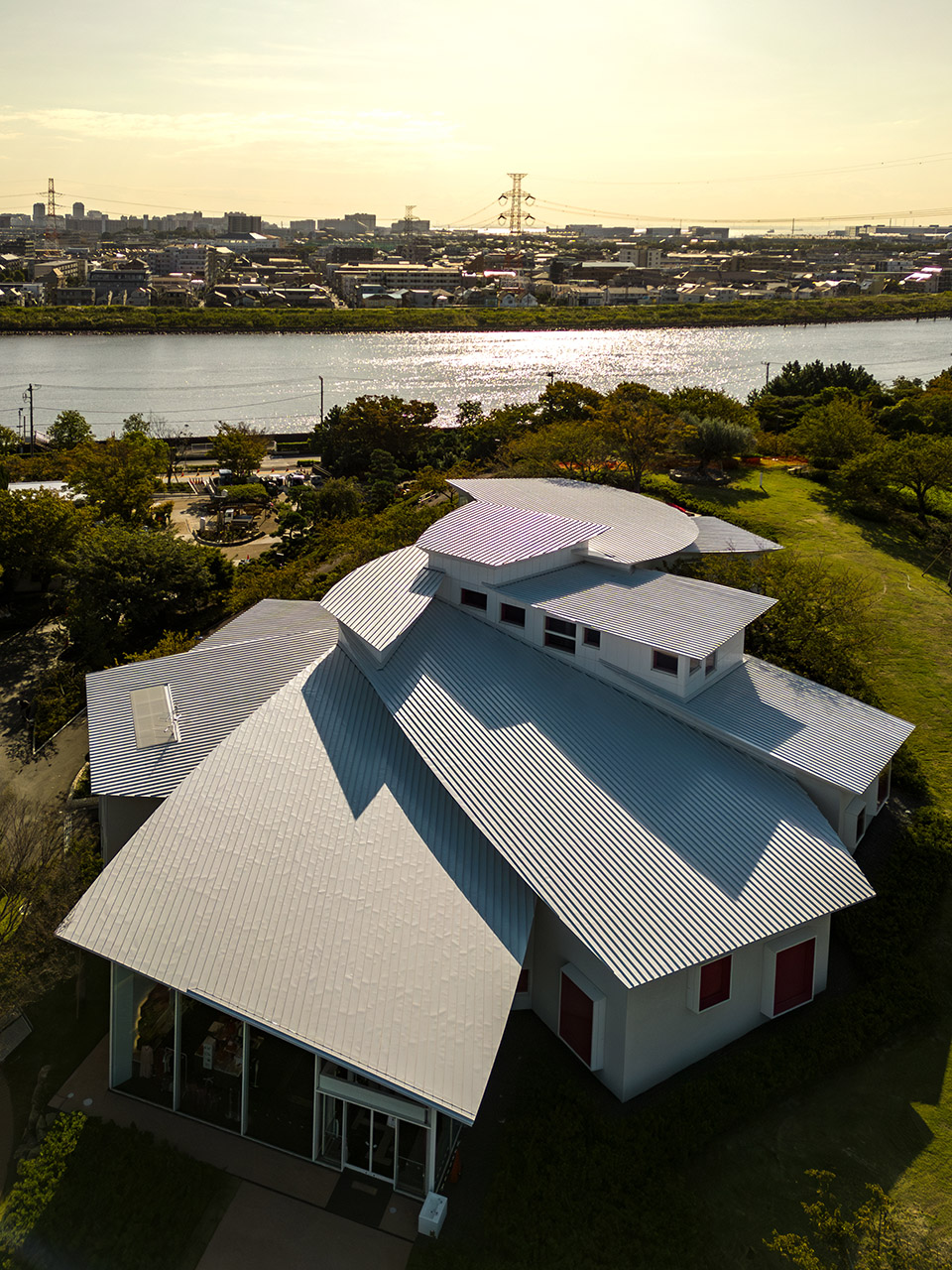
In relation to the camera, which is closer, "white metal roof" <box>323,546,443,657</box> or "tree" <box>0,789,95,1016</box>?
"tree" <box>0,789,95,1016</box>

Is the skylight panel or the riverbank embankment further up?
the riverbank embankment

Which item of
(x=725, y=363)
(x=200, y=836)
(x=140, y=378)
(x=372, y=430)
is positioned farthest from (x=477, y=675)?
(x=725, y=363)

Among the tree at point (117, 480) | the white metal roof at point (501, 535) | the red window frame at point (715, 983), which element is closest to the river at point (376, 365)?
the tree at point (117, 480)

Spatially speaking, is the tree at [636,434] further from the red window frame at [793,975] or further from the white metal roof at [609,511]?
the red window frame at [793,975]

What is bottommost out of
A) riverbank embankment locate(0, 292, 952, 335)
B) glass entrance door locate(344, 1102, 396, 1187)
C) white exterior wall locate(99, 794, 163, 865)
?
glass entrance door locate(344, 1102, 396, 1187)

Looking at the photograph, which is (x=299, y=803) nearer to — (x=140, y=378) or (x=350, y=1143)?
(x=350, y=1143)

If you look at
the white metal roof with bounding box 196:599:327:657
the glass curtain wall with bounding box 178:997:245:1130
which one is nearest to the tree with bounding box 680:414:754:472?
the white metal roof with bounding box 196:599:327:657

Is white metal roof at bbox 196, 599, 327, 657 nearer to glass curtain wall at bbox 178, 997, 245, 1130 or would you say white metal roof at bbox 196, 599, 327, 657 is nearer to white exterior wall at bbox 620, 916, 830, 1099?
glass curtain wall at bbox 178, 997, 245, 1130
